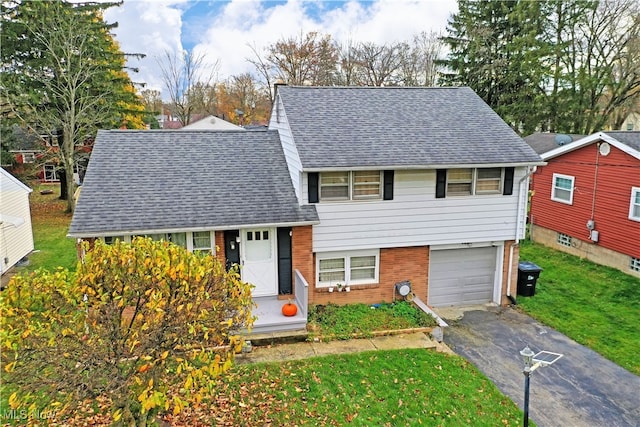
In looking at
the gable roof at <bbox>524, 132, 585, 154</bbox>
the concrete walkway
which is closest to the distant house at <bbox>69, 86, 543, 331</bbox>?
the concrete walkway

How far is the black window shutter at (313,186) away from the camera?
11422 mm

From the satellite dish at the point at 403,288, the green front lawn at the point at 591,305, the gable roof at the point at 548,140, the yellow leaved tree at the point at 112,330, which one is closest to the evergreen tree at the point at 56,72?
the satellite dish at the point at 403,288

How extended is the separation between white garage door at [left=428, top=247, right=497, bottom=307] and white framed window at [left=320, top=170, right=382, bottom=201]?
2654 mm

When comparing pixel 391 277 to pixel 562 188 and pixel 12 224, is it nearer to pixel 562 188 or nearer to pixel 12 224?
pixel 562 188

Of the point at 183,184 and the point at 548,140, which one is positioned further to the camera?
the point at 548,140

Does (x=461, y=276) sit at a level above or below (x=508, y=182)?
below

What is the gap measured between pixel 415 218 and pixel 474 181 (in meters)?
2.02

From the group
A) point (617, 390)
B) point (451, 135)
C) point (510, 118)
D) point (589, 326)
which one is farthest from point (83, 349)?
point (510, 118)

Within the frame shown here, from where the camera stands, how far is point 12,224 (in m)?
14.1

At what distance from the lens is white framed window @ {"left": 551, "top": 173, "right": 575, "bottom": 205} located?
17734 millimetres

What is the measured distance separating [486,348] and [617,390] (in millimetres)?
2618

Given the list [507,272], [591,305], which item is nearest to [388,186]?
[507,272]

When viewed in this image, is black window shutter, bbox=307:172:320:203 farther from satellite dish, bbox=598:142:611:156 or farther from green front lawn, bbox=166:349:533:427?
satellite dish, bbox=598:142:611:156

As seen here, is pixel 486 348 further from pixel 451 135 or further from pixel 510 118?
pixel 510 118
